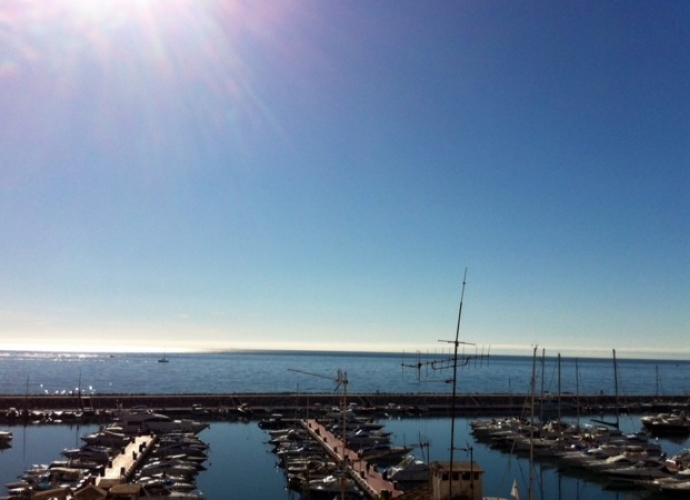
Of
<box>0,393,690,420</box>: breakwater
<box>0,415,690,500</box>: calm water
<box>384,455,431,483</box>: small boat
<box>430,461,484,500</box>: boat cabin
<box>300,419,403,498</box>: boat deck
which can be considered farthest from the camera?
<box>0,393,690,420</box>: breakwater

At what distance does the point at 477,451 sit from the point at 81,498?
40.6 m

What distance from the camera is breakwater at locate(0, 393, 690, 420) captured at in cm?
8594

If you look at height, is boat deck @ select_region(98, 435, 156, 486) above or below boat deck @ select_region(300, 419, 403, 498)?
below

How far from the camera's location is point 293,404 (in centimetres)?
9569

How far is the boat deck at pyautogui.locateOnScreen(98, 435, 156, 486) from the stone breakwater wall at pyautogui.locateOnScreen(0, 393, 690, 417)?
26541 mm

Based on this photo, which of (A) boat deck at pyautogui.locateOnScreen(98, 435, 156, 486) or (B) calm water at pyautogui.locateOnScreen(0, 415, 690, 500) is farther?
(B) calm water at pyautogui.locateOnScreen(0, 415, 690, 500)

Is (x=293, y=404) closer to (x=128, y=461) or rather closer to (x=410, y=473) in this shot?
(x=128, y=461)

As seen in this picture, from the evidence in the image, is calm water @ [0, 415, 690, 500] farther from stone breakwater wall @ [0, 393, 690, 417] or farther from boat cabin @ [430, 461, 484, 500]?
boat cabin @ [430, 461, 484, 500]

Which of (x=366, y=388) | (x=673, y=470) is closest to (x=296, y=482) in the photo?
(x=673, y=470)

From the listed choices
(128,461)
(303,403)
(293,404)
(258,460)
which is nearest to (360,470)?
(258,460)

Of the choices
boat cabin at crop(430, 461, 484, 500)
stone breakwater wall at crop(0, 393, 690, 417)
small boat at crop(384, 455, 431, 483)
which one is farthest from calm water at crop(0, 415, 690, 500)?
boat cabin at crop(430, 461, 484, 500)

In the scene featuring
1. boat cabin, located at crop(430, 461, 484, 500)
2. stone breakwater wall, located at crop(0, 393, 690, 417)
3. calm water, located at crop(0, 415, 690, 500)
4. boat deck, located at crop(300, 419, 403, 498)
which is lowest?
calm water, located at crop(0, 415, 690, 500)

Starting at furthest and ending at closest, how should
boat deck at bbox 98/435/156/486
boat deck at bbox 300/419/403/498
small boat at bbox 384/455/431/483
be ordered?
1. small boat at bbox 384/455/431/483
2. boat deck at bbox 98/435/156/486
3. boat deck at bbox 300/419/403/498

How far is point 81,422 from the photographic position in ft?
261
